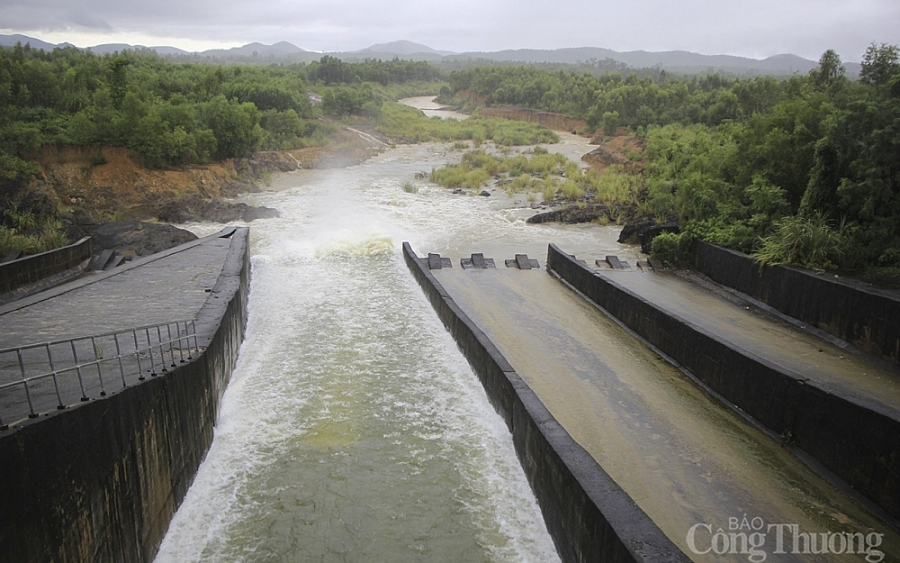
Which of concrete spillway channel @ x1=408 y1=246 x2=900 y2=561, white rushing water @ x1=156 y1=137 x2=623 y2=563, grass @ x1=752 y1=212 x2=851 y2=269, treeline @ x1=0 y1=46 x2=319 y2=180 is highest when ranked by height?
treeline @ x1=0 y1=46 x2=319 y2=180

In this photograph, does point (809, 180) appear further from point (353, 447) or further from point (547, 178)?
point (547, 178)

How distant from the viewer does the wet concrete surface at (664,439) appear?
24.0 ft

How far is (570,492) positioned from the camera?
683cm

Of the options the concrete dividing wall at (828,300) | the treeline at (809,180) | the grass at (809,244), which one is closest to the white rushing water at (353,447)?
the concrete dividing wall at (828,300)

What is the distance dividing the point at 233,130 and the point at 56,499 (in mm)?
32011

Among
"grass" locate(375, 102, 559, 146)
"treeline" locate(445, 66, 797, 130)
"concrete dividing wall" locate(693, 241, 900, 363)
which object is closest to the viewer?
"concrete dividing wall" locate(693, 241, 900, 363)

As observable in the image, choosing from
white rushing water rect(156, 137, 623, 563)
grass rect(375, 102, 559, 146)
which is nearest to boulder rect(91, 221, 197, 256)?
white rushing water rect(156, 137, 623, 563)

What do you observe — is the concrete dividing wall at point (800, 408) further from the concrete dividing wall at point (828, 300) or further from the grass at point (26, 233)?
the grass at point (26, 233)

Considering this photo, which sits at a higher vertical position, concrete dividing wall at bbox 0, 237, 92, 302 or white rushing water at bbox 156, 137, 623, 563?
concrete dividing wall at bbox 0, 237, 92, 302

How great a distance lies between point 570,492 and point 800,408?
3.91 m

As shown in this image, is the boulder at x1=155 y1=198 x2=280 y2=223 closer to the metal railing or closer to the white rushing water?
the white rushing water

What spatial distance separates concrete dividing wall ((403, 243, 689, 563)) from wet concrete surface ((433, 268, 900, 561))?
863 mm

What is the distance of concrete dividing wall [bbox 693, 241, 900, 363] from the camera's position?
10609 millimetres

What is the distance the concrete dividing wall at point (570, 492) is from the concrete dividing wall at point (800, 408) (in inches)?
128
